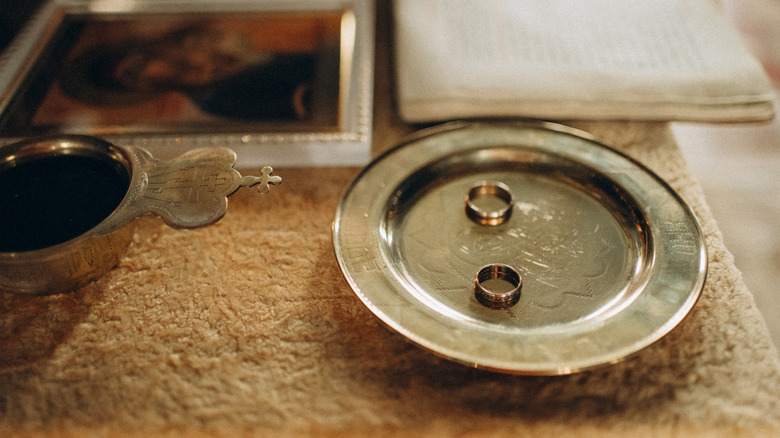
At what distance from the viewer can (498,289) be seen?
515mm

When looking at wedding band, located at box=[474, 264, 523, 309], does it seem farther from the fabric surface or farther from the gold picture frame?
the gold picture frame

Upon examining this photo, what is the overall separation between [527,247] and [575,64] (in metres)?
0.33

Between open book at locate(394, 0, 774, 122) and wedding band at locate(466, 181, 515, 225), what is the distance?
5.7 inches

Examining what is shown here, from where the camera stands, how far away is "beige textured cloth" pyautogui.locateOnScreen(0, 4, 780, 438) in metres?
0.44

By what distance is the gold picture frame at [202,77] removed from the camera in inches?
26.7

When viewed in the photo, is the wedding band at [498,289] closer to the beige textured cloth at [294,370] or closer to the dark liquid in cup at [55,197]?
the beige textured cloth at [294,370]

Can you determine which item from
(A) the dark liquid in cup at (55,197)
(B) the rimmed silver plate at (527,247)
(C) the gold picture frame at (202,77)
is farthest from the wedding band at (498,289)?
(A) the dark liquid in cup at (55,197)

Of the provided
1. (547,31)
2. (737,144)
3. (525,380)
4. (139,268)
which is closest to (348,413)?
(525,380)

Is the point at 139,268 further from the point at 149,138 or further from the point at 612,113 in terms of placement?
the point at 612,113

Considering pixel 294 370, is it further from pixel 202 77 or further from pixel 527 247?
pixel 202 77

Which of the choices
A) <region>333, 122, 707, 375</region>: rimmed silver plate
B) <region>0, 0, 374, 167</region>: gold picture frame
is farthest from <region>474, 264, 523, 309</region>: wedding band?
<region>0, 0, 374, 167</region>: gold picture frame

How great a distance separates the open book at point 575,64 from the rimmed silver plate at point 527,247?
8cm

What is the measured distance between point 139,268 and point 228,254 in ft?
0.29

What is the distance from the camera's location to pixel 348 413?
442mm
